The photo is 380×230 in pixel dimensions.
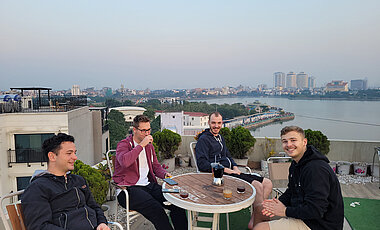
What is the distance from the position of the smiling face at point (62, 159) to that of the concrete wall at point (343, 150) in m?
4.26

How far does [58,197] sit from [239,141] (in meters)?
3.90

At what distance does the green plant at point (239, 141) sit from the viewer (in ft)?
16.5

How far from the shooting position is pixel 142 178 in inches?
101

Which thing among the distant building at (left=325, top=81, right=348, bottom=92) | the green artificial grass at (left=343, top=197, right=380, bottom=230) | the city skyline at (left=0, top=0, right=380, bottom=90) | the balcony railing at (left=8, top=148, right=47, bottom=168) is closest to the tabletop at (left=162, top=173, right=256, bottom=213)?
the green artificial grass at (left=343, top=197, right=380, bottom=230)

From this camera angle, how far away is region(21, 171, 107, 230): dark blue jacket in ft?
4.81

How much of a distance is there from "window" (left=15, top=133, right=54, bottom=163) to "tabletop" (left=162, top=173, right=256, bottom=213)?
12058 mm

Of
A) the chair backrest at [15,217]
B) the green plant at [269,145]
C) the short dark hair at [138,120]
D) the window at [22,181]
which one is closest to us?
the chair backrest at [15,217]

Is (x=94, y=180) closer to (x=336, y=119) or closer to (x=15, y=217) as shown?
(x=15, y=217)

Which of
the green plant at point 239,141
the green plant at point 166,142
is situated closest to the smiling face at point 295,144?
the green plant at point 239,141

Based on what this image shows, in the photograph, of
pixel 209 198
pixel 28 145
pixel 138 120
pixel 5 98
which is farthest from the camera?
pixel 5 98

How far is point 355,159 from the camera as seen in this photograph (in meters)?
5.20

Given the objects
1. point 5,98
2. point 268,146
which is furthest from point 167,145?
point 5,98

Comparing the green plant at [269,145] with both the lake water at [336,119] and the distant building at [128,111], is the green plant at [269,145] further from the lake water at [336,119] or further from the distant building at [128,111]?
the distant building at [128,111]

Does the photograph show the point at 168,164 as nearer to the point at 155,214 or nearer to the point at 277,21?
the point at 155,214
